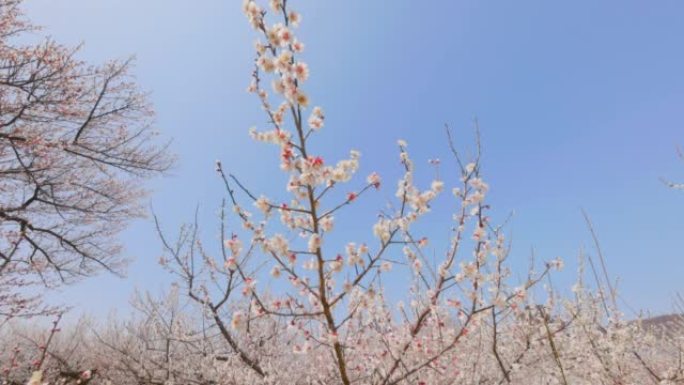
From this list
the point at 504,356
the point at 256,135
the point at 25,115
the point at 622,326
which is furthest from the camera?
the point at 25,115

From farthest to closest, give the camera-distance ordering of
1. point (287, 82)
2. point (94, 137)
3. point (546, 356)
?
A: point (94, 137), point (546, 356), point (287, 82)

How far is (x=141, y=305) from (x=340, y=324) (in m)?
8.85

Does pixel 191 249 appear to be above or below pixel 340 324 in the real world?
above

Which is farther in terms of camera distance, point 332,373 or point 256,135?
point 332,373

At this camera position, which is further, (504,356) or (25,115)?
(25,115)

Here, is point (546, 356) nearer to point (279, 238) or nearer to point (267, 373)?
point (267, 373)

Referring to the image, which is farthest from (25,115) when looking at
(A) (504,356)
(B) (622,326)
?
(B) (622,326)

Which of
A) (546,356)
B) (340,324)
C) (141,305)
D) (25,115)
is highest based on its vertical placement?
(25,115)

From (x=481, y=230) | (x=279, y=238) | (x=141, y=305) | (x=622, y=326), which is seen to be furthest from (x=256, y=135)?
(x=141, y=305)

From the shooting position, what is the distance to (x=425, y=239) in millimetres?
4207

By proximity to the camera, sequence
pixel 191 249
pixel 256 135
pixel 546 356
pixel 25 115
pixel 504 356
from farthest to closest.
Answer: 1. pixel 25 115
2. pixel 191 249
3. pixel 504 356
4. pixel 546 356
5. pixel 256 135

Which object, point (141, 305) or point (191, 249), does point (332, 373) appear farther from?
point (141, 305)

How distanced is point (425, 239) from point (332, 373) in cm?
467

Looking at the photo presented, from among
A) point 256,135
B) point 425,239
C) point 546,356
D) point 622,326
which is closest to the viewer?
point 256,135
